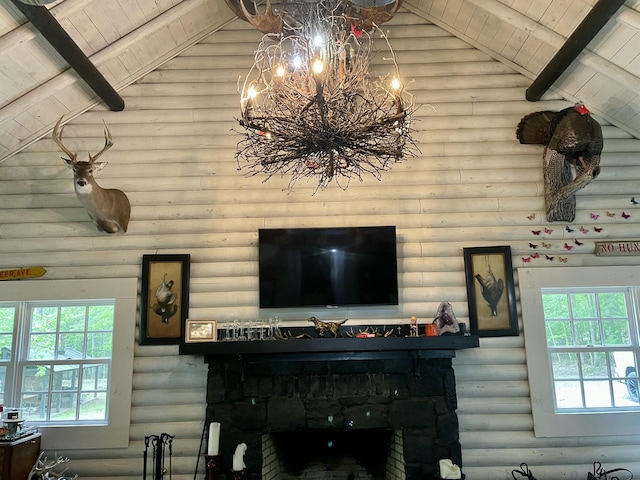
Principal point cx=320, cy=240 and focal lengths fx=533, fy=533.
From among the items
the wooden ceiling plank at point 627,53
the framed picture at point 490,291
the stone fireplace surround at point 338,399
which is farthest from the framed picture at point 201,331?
the wooden ceiling plank at point 627,53

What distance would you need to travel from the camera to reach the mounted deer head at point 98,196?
189 inches

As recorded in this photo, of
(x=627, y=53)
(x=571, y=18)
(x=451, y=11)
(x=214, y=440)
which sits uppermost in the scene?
(x=451, y=11)

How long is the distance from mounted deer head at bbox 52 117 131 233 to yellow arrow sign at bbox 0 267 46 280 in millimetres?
715

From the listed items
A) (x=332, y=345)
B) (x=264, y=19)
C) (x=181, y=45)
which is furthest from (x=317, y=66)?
(x=181, y=45)

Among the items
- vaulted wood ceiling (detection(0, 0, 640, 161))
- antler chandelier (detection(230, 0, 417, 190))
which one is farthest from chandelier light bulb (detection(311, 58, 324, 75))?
vaulted wood ceiling (detection(0, 0, 640, 161))

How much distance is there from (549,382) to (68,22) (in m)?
5.30

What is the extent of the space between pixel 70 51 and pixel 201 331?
2667 mm

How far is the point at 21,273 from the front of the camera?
517 centimetres

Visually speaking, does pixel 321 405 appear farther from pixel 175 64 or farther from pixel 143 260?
pixel 175 64

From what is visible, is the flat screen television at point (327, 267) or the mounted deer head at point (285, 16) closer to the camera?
the mounted deer head at point (285, 16)

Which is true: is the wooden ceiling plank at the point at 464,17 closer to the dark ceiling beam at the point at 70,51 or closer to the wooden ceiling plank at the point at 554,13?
the wooden ceiling plank at the point at 554,13

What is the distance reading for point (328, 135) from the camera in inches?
126

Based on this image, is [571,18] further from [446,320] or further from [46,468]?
[46,468]

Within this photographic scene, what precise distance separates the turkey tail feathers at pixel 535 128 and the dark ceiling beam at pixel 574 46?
0.23m
